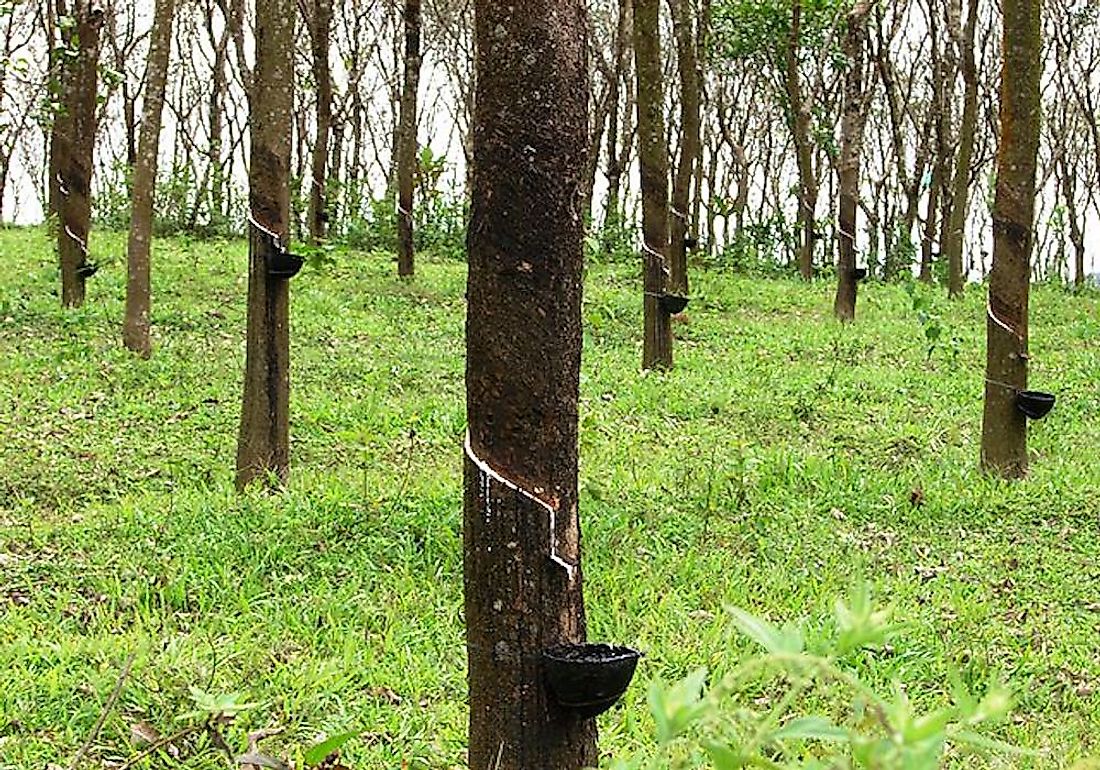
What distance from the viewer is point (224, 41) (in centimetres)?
2206

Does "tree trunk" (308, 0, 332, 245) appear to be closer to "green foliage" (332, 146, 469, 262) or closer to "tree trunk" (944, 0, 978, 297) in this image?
"green foliage" (332, 146, 469, 262)

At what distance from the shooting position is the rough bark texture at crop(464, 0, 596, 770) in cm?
247

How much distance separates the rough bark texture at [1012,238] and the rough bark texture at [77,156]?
7591mm

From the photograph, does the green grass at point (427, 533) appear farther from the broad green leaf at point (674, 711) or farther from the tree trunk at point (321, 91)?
the tree trunk at point (321, 91)

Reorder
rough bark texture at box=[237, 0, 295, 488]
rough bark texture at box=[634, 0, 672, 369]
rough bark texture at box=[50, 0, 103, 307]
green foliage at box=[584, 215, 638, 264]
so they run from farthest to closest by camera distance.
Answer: green foliage at box=[584, 215, 638, 264] → rough bark texture at box=[50, 0, 103, 307] → rough bark texture at box=[634, 0, 672, 369] → rough bark texture at box=[237, 0, 295, 488]

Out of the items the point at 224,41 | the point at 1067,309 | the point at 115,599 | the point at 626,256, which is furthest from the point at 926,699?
the point at 224,41

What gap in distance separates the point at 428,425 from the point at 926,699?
4396 mm

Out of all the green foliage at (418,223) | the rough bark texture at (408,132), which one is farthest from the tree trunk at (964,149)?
the green foliage at (418,223)

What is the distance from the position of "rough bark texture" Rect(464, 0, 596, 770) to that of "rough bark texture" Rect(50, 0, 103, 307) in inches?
359

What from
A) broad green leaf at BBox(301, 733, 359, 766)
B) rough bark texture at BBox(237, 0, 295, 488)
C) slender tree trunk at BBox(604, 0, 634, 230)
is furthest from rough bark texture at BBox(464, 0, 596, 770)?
slender tree trunk at BBox(604, 0, 634, 230)

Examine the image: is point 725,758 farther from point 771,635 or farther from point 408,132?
point 408,132

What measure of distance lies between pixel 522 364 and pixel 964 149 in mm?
13358

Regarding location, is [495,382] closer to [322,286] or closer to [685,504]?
[685,504]

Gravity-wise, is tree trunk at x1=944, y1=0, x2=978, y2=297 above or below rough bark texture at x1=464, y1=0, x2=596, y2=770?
above
